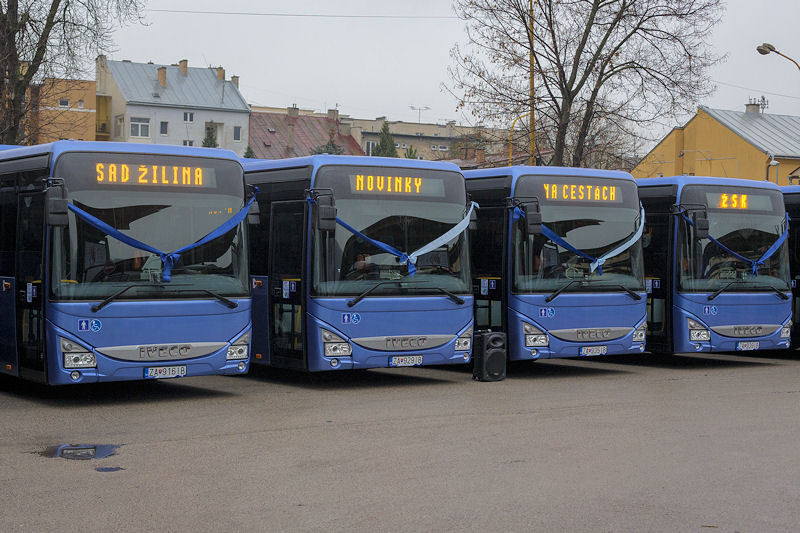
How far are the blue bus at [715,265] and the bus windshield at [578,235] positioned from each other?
1.24 metres

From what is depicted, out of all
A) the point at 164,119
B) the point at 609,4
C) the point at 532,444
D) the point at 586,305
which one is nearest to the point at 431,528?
the point at 532,444

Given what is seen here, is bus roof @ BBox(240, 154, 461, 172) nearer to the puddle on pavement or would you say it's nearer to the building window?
the puddle on pavement

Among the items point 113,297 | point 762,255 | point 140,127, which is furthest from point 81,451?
point 140,127

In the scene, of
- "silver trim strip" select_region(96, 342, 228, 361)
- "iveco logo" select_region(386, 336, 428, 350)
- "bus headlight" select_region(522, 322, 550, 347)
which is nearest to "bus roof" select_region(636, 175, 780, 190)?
"bus headlight" select_region(522, 322, 550, 347)

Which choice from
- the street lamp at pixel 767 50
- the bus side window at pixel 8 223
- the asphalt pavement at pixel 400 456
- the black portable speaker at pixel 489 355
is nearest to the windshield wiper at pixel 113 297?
the asphalt pavement at pixel 400 456

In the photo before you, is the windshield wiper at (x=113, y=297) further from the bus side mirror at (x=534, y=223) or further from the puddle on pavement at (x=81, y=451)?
the bus side mirror at (x=534, y=223)

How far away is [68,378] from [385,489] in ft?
17.5

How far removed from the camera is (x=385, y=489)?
8.30 metres

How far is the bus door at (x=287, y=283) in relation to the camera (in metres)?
14.8

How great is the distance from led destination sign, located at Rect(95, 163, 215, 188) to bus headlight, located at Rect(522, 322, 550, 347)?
505 centimetres

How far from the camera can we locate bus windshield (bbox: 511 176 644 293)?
53.6 ft

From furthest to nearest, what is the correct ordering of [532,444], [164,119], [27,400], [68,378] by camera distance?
[164,119] → [27,400] → [68,378] → [532,444]

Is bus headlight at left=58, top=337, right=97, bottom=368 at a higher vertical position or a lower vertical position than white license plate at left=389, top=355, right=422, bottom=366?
higher

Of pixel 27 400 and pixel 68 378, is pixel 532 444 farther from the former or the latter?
pixel 27 400
